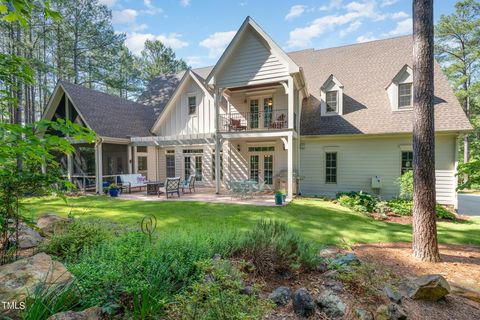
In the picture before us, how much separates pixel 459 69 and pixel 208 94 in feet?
83.9

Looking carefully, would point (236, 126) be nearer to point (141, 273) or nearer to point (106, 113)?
point (106, 113)

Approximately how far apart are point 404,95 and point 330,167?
5.20 m

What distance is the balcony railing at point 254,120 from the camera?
13.0m

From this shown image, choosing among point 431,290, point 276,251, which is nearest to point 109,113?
point 276,251

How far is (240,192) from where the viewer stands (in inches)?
444

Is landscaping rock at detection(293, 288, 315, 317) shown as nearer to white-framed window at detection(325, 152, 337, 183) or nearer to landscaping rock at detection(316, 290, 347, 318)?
landscaping rock at detection(316, 290, 347, 318)

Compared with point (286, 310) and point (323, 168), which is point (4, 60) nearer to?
point (286, 310)

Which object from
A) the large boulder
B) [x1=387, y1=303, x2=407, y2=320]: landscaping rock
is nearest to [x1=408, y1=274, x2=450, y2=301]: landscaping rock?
[x1=387, y1=303, x2=407, y2=320]: landscaping rock

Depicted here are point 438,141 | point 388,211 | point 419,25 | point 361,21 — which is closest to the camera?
point 419,25

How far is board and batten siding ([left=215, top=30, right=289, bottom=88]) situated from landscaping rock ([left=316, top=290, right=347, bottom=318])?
1004cm

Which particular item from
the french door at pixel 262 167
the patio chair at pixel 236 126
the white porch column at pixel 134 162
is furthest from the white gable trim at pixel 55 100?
the french door at pixel 262 167

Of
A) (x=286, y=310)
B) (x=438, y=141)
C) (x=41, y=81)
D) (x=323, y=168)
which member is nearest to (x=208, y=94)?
(x=323, y=168)

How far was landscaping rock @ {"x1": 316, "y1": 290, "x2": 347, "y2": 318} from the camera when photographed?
8.83 ft

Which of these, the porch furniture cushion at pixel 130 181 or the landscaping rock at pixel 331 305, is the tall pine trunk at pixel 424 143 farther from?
the porch furniture cushion at pixel 130 181
